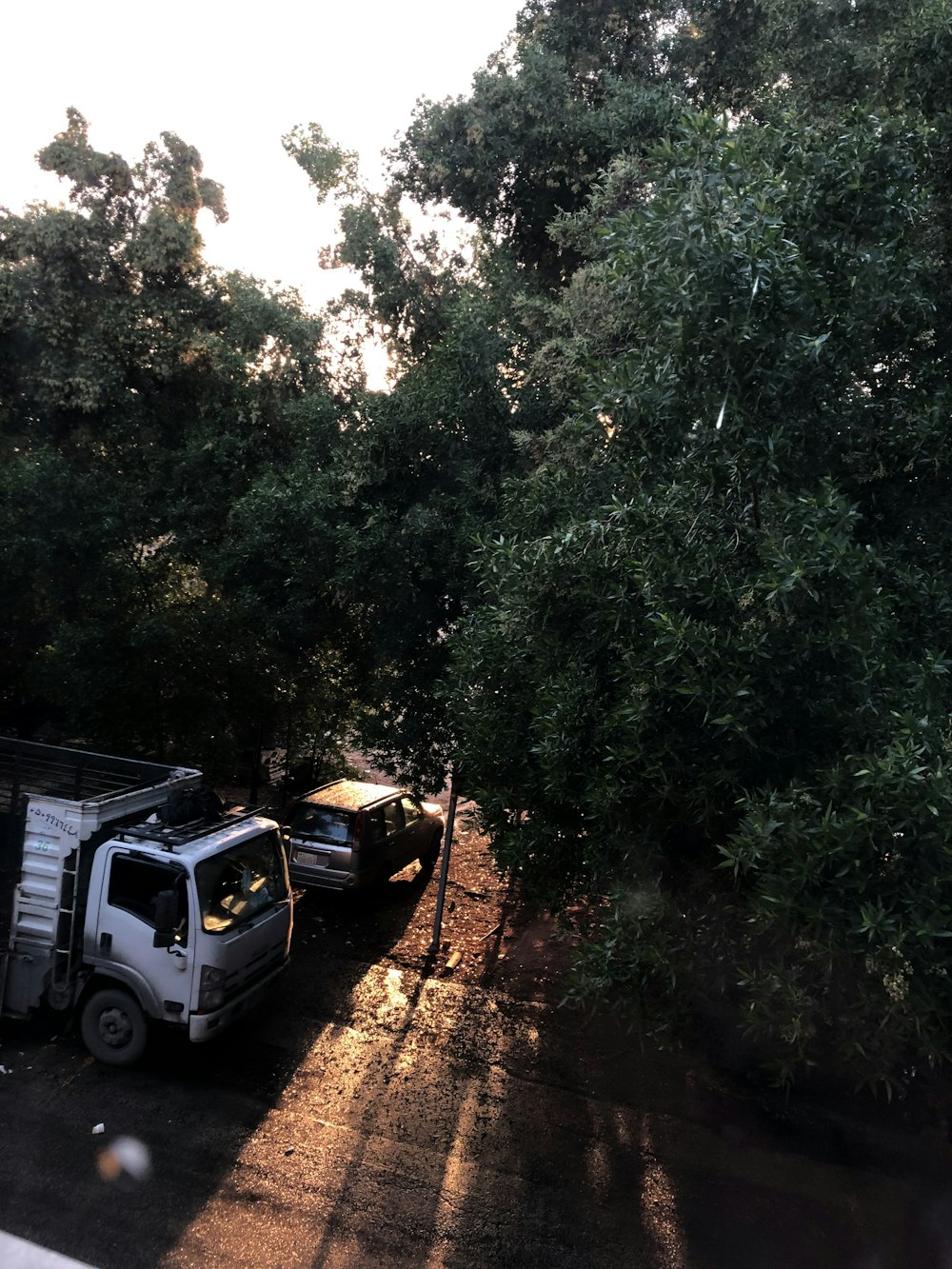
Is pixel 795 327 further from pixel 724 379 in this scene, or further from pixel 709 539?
pixel 709 539

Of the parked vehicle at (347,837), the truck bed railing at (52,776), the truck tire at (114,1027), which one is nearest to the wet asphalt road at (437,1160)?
the truck tire at (114,1027)

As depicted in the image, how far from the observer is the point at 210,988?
7062 mm

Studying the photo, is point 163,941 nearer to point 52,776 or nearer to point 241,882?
point 241,882

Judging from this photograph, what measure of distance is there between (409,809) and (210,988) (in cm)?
576

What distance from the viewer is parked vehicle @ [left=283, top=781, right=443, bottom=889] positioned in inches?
438

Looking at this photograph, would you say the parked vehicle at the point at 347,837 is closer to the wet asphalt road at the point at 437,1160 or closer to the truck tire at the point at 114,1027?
the wet asphalt road at the point at 437,1160

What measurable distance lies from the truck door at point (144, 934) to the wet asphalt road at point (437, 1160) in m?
0.81

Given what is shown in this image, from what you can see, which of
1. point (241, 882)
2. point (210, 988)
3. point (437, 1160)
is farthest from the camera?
point (241, 882)

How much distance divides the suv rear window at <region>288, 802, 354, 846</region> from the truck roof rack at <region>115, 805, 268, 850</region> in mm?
3055

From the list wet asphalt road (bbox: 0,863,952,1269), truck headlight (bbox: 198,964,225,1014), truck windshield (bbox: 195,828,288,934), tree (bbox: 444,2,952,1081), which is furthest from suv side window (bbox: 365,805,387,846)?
tree (bbox: 444,2,952,1081)

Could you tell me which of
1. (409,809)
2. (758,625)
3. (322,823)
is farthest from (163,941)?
(409,809)

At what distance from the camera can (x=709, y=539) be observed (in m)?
5.32

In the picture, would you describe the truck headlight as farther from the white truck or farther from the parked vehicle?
the parked vehicle

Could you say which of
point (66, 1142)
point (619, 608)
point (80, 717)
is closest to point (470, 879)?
point (80, 717)
